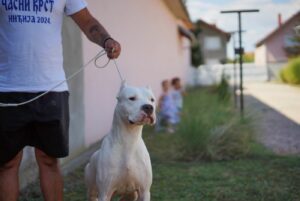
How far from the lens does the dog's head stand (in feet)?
11.2

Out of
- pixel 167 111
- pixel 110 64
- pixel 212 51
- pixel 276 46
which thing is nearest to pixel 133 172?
pixel 110 64

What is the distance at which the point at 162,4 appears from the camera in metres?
16.1

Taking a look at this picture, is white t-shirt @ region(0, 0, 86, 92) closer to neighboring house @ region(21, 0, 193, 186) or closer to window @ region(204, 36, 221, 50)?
neighboring house @ region(21, 0, 193, 186)

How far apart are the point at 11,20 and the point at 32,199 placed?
208cm

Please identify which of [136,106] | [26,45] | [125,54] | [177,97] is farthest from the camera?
[177,97]

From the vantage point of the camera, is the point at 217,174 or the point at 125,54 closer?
the point at 217,174

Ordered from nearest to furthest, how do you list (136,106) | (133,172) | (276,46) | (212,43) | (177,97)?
(136,106) < (133,172) < (177,97) < (276,46) < (212,43)

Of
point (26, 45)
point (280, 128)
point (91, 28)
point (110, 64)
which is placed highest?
point (91, 28)

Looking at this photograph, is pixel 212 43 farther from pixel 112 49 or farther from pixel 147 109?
pixel 147 109

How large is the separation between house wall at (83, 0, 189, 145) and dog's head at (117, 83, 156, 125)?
378 cm

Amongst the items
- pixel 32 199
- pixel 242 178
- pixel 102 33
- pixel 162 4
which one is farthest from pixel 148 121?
pixel 162 4

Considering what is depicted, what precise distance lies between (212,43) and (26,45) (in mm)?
53541

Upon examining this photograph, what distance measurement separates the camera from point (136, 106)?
3.47 m

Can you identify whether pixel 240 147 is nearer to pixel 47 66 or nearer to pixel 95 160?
pixel 95 160
